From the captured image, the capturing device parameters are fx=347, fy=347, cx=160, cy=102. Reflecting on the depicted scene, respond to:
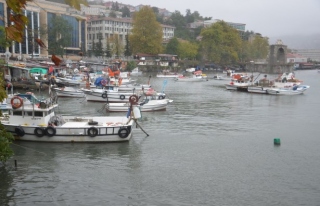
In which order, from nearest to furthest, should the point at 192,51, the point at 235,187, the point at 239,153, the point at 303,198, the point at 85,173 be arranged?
1. the point at 303,198
2. the point at 235,187
3. the point at 85,173
4. the point at 239,153
5. the point at 192,51

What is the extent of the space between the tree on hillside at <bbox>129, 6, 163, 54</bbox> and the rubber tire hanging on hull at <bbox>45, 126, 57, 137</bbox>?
66.2 m

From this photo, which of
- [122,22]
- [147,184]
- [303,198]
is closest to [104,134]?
[147,184]

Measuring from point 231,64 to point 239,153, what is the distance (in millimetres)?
86461

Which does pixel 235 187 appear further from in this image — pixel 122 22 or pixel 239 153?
pixel 122 22

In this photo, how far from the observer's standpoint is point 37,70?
125 feet

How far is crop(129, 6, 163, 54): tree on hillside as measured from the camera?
7919 cm

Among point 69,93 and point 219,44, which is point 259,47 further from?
point 69,93

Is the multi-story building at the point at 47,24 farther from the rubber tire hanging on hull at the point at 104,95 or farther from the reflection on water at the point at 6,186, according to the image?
the reflection on water at the point at 6,186

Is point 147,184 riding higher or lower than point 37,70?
lower

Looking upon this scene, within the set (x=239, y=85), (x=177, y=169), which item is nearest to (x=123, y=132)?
(x=177, y=169)

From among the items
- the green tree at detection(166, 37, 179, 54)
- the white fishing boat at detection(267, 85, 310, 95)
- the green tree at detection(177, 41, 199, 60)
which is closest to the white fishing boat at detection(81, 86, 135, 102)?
the white fishing boat at detection(267, 85, 310, 95)

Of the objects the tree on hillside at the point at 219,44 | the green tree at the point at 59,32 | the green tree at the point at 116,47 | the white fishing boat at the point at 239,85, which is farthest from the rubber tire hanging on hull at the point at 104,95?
the tree on hillside at the point at 219,44

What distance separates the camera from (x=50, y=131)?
14.6m

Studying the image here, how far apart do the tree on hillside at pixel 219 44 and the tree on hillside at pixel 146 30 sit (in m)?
15.7
